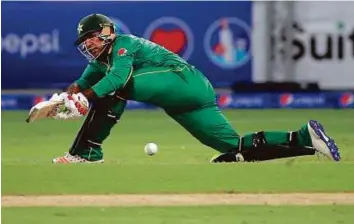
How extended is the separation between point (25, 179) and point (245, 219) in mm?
2605

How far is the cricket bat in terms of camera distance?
30.1 feet

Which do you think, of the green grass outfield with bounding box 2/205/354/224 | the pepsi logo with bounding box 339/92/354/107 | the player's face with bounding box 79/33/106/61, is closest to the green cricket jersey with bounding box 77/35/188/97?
the player's face with bounding box 79/33/106/61

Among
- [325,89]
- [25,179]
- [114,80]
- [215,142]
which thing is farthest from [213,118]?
[325,89]

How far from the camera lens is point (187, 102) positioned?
9.59 meters

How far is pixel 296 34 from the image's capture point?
1964cm

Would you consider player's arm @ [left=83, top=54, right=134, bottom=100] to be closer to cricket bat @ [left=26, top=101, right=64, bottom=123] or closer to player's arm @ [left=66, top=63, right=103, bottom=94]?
cricket bat @ [left=26, top=101, right=64, bottom=123]

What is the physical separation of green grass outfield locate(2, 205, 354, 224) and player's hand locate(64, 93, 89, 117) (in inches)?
70.5

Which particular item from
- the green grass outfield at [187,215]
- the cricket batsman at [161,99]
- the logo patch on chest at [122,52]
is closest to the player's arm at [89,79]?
the cricket batsman at [161,99]

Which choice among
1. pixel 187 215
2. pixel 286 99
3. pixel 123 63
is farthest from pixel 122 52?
pixel 286 99

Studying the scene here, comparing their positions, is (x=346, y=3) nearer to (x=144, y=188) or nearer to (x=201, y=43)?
(x=201, y=43)

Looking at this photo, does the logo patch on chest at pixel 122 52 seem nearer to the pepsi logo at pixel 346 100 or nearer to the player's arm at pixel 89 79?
the player's arm at pixel 89 79

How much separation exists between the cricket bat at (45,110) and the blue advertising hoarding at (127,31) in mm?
10231

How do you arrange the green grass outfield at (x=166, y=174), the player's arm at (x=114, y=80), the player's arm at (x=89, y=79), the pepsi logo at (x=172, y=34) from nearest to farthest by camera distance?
the green grass outfield at (x=166, y=174) < the player's arm at (x=114, y=80) < the player's arm at (x=89, y=79) < the pepsi logo at (x=172, y=34)

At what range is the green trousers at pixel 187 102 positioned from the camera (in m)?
9.55
